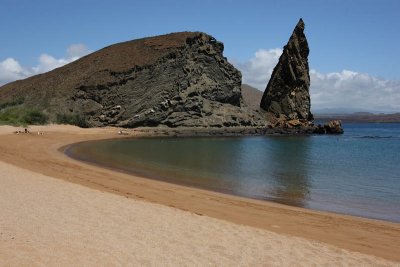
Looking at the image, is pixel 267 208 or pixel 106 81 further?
pixel 106 81

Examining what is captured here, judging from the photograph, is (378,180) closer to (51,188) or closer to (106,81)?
(51,188)

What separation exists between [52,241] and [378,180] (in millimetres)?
18434

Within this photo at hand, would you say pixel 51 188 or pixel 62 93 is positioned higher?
pixel 62 93

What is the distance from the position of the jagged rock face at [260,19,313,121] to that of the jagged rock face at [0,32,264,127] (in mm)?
8888

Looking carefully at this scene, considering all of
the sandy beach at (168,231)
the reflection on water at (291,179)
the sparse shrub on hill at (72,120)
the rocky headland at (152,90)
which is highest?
the rocky headland at (152,90)

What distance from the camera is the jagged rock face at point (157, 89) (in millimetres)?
59625

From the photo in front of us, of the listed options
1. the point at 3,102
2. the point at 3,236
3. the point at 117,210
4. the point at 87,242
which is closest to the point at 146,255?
the point at 87,242

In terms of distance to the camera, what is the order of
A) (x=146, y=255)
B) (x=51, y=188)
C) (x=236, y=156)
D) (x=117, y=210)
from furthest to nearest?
(x=236, y=156)
(x=51, y=188)
(x=117, y=210)
(x=146, y=255)

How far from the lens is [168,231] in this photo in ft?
29.5

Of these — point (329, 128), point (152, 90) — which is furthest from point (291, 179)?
point (329, 128)

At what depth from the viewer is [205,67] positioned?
63.8 m

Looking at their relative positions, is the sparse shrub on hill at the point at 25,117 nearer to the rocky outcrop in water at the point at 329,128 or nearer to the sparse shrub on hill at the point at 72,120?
the sparse shrub on hill at the point at 72,120

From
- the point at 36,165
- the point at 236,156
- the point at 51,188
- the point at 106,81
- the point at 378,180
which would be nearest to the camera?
the point at 51,188

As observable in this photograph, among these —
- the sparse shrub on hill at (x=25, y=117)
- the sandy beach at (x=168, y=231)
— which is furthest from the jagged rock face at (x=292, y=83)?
the sandy beach at (x=168, y=231)
